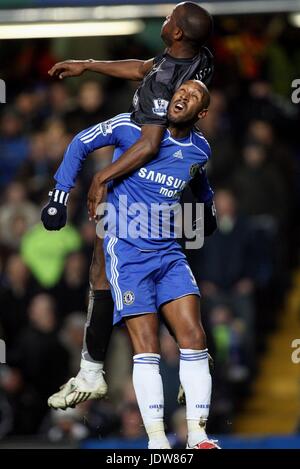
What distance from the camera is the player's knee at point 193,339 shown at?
6.71 metres

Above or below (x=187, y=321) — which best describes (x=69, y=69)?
above

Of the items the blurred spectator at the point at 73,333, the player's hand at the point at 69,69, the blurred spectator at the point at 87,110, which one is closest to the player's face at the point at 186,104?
the player's hand at the point at 69,69

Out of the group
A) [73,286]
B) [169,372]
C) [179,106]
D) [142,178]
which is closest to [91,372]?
[142,178]

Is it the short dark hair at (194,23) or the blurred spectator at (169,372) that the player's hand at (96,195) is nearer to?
the short dark hair at (194,23)

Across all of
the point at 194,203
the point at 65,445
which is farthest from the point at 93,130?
the point at 65,445

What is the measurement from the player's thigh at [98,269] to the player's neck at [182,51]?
1.07 m

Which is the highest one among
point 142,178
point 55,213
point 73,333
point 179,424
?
point 142,178

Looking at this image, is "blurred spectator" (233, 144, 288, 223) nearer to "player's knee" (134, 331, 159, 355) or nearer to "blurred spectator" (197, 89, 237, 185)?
"blurred spectator" (197, 89, 237, 185)

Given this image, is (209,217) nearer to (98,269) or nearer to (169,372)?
(98,269)

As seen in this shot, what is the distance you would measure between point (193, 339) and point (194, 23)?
160cm

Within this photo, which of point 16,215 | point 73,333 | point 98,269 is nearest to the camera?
point 98,269

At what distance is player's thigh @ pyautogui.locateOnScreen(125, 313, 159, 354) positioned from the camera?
671 centimetres

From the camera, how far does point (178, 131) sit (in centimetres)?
666

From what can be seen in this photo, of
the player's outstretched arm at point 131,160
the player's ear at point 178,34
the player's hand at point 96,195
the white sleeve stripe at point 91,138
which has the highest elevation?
the player's ear at point 178,34
